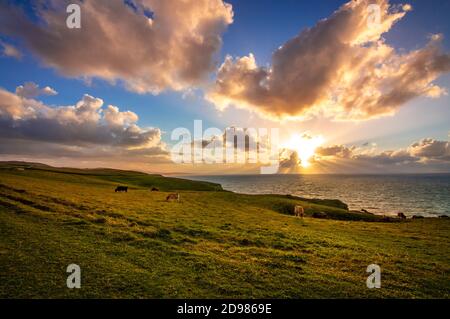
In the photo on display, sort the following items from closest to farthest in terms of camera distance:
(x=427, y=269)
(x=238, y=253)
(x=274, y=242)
Answer: (x=427, y=269) → (x=238, y=253) → (x=274, y=242)

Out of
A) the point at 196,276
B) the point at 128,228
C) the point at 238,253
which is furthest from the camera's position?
the point at 128,228

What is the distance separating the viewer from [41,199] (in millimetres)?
28391

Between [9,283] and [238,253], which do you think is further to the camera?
[238,253]

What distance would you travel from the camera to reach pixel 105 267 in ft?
41.4

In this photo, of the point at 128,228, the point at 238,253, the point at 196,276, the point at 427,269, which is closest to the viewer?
the point at 196,276
